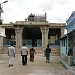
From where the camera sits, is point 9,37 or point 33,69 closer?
point 33,69

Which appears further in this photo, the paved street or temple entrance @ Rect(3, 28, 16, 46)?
temple entrance @ Rect(3, 28, 16, 46)

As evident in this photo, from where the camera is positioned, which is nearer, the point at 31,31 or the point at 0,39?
the point at 0,39

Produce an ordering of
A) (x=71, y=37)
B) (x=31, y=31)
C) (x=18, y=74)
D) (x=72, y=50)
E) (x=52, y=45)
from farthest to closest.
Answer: (x=31, y=31), (x=52, y=45), (x=71, y=37), (x=72, y=50), (x=18, y=74)

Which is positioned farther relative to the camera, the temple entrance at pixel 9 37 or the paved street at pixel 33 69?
the temple entrance at pixel 9 37

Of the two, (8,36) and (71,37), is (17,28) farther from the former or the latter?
(71,37)

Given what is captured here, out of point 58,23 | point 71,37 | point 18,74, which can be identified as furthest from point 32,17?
point 18,74

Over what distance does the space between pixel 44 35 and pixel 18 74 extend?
51.9 meters

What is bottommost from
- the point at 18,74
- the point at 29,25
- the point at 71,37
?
the point at 18,74

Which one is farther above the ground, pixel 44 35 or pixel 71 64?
pixel 44 35

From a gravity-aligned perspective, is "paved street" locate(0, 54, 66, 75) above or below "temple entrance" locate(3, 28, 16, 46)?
below

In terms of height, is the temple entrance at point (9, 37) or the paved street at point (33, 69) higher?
the temple entrance at point (9, 37)

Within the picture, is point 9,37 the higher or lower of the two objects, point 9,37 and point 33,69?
the higher

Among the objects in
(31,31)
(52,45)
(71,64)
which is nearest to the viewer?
(71,64)

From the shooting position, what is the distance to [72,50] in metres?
25.8
